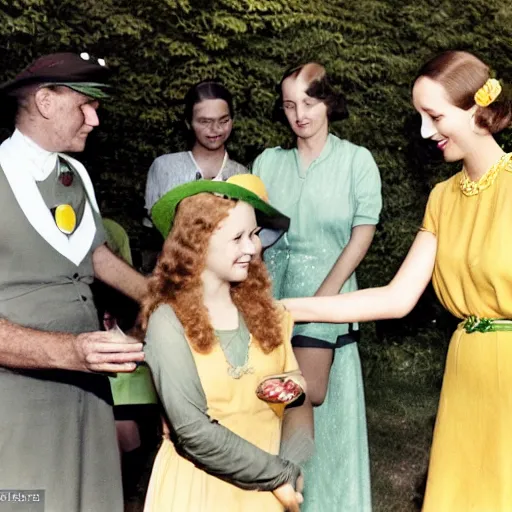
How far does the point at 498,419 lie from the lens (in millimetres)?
2703

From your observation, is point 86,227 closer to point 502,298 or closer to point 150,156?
point 502,298

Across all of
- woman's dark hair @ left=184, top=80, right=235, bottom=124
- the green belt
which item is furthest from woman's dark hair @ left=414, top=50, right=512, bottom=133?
woman's dark hair @ left=184, top=80, right=235, bottom=124

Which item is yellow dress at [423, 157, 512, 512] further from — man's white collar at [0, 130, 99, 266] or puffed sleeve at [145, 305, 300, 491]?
man's white collar at [0, 130, 99, 266]

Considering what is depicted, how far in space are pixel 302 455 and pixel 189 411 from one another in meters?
0.40

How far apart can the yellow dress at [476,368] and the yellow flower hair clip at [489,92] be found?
0.62 feet

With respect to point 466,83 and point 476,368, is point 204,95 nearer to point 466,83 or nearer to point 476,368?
point 466,83

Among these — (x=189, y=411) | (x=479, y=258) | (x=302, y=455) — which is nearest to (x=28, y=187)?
(x=189, y=411)

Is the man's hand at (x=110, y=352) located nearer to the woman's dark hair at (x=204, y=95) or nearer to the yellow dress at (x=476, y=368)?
the yellow dress at (x=476, y=368)

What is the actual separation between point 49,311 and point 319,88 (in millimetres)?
1722

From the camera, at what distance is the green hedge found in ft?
19.1

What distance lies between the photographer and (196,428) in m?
2.52

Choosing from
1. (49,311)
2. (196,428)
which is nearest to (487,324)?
(196,428)

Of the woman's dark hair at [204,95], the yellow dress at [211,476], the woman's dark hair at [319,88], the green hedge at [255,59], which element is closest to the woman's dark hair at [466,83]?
the yellow dress at [211,476]

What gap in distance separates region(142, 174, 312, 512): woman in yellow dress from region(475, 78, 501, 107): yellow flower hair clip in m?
0.65
